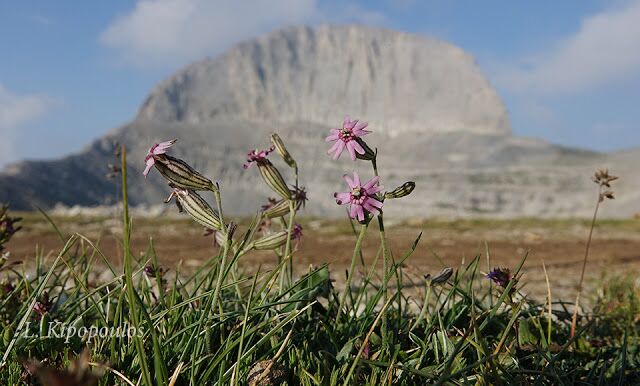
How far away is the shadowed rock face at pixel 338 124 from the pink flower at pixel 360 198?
52.8 meters

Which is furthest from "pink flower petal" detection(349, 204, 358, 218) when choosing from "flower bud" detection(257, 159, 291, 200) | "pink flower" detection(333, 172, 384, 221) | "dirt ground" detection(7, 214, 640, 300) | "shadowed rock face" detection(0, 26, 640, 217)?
"shadowed rock face" detection(0, 26, 640, 217)

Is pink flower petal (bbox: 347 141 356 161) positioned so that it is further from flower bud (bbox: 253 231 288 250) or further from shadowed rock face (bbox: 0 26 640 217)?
shadowed rock face (bbox: 0 26 640 217)

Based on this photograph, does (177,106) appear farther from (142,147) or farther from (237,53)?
(142,147)

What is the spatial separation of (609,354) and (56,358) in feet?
7.63

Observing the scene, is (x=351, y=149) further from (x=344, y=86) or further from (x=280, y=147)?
(x=344, y=86)

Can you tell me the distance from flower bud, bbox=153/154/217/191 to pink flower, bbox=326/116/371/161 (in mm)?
395

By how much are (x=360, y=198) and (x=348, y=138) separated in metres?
0.22

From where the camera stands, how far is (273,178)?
5.76ft

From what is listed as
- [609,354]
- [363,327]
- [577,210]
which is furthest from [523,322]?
[577,210]

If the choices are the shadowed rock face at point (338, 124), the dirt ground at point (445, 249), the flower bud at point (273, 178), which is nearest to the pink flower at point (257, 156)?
the flower bud at point (273, 178)

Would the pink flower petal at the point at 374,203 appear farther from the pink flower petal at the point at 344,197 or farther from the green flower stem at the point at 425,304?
the green flower stem at the point at 425,304

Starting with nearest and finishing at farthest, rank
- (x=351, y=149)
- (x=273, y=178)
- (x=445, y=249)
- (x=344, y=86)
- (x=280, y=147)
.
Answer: (x=351, y=149), (x=273, y=178), (x=280, y=147), (x=445, y=249), (x=344, y=86)

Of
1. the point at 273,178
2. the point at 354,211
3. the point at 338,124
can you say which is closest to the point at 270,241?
the point at 273,178

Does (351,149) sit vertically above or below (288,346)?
above
